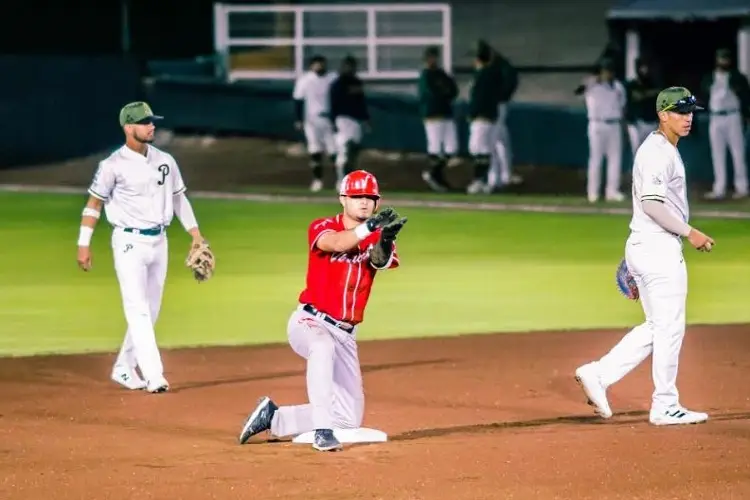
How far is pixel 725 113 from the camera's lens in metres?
26.1

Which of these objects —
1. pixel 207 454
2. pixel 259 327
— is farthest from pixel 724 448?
pixel 259 327

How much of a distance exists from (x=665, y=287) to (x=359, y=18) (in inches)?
992

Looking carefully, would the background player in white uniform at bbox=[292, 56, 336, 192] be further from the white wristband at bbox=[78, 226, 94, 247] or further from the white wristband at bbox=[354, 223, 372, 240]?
the white wristband at bbox=[354, 223, 372, 240]

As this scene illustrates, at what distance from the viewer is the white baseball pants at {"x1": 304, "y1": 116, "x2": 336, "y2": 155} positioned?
28266 mm

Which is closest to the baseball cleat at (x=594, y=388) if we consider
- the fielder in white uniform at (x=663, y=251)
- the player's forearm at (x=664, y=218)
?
the fielder in white uniform at (x=663, y=251)

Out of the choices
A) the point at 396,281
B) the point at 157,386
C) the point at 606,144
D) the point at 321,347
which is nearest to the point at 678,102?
the point at 321,347

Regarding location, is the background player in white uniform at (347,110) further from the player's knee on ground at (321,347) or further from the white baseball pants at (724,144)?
the player's knee on ground at (321,347)

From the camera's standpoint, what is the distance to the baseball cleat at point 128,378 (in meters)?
11.5

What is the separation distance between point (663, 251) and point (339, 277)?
1.86 metres

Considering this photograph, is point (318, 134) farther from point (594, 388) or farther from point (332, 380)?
point (332, 380)

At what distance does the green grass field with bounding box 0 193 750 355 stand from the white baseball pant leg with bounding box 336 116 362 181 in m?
2.83

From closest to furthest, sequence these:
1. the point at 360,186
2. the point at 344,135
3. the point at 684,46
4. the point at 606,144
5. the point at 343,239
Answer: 1. the point at 343,239
2. the point at 360,186
3. the point at 606,144
4. the point at 344,135
5. the point at 684,46

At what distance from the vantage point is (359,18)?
→ 34.4 meters

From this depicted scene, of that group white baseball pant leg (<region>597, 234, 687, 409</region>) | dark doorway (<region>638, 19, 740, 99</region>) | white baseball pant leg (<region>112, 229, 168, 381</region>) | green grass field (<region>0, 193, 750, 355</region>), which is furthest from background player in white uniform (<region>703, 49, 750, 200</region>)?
white baseball pant leg (<region>597, 234, 687, 409</region>)
